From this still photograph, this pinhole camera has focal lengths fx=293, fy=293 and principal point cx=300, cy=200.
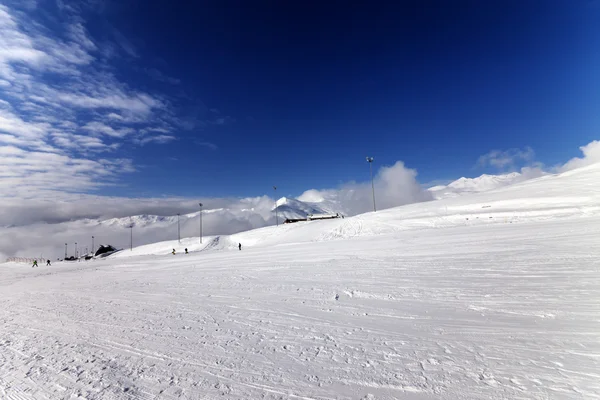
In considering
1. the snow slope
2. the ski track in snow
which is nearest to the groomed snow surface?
the ski track in snow

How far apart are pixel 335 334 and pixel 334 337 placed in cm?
16

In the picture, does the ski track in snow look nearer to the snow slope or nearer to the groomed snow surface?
the groomed snow surface

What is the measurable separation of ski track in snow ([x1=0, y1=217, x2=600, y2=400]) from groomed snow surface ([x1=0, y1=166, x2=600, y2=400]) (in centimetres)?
3

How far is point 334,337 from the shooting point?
6.37 metres

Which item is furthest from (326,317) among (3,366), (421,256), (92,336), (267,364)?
(421,256)

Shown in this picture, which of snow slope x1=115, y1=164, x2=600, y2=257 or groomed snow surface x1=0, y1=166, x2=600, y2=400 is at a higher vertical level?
snow slope x1=115, y1=164, x2=600, y2=257

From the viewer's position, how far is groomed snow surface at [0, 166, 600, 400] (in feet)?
14.9

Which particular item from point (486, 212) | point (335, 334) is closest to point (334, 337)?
point (335, 334)

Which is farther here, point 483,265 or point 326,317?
point 483,265

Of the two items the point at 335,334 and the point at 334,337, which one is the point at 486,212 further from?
the point at 334,337

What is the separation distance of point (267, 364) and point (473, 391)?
3.25 metres

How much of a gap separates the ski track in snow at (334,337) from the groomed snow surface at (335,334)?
32 millimetres

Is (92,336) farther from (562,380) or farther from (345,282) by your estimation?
(562,380)

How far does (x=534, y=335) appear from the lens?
579cm
